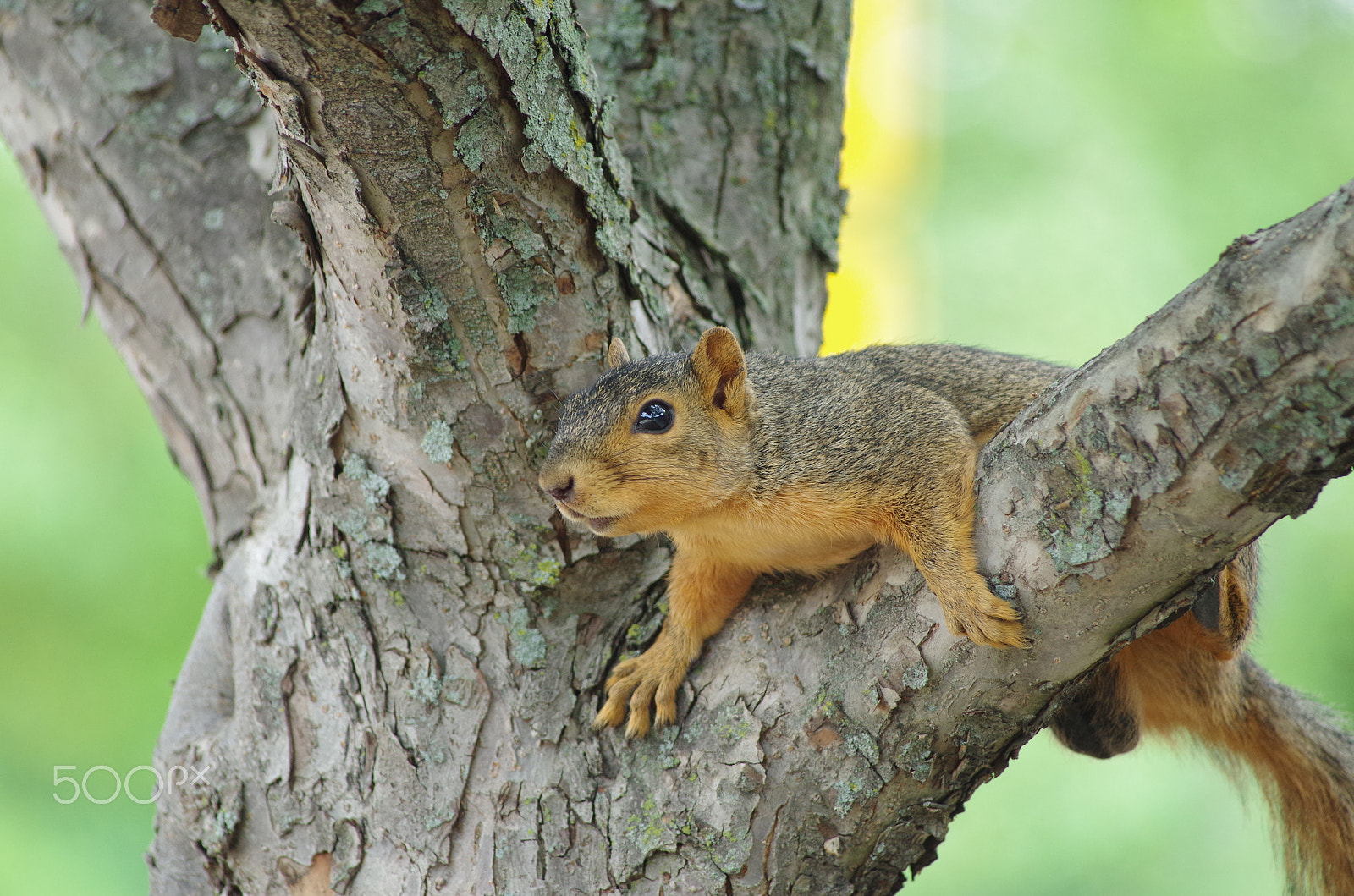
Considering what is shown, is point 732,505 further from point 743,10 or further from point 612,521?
point 743,10

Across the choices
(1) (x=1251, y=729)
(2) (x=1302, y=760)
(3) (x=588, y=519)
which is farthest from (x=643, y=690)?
(2) (x=1302, y=760)

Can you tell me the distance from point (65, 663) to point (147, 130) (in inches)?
105

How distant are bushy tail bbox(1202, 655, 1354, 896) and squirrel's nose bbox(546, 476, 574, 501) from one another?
A: 62.0 inches

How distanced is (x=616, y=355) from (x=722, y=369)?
9.4 inches

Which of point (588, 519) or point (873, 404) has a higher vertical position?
point (873, 404)

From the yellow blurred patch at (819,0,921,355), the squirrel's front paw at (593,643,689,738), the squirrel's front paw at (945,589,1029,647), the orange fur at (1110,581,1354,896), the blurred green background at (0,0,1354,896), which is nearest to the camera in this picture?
the squirrel's front paw at (945,589,1029,647)

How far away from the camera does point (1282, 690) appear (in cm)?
249

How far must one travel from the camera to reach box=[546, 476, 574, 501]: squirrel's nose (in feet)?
6.66

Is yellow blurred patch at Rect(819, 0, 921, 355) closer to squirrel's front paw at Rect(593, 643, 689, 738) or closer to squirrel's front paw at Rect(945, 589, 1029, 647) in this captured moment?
squirrel's front paw at Rect(593, 643, 689, 738)

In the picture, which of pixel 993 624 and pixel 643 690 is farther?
pixel 643 690

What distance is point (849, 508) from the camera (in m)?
2.14

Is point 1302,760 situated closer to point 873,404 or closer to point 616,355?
point 873,404

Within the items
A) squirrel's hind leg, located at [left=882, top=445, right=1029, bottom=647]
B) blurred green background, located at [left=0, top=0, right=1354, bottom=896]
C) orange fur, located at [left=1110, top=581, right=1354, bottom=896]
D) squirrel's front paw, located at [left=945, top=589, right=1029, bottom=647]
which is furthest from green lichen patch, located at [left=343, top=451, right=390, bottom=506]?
blurred green background, located at [left=0, top=0, right=1354, bottom=896]

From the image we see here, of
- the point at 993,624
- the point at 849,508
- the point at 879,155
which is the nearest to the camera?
the point at 993,624
